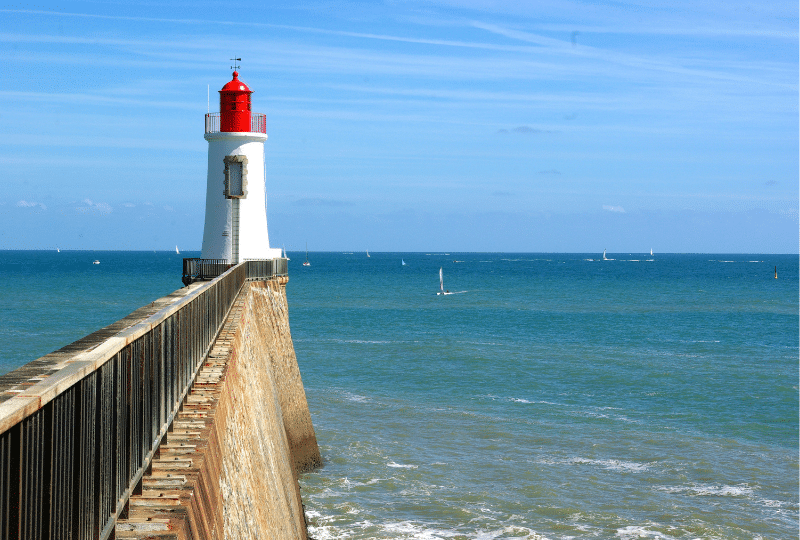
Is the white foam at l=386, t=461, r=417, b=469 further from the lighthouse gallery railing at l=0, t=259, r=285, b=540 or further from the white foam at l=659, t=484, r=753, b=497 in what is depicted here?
the lighthouse gallery railing at l=0, t=259, r=285, b=540

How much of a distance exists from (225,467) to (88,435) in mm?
3519

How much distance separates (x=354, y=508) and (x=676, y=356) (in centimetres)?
2848

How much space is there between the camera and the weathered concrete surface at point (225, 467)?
495cm

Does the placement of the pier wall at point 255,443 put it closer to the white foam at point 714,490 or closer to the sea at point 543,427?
the sea at point 543,427

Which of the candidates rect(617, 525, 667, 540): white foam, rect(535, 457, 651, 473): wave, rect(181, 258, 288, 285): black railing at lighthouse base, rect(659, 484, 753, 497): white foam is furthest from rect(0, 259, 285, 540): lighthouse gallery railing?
rect(181, 258, 288, 285): black railing at lighthouse base

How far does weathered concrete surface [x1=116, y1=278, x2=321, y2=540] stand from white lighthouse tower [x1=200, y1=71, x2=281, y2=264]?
715 cm

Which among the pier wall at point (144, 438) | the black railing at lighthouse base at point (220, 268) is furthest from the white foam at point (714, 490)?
the black railing at lighthouse base at point (220, 268)

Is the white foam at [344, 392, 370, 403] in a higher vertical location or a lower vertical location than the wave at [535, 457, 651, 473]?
higher

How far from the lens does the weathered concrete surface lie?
195 inches

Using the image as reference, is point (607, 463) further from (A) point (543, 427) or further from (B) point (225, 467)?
(B) point (225, 467)

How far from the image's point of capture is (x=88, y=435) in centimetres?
374

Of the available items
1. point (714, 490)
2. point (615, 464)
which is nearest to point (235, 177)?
point (615, 464)

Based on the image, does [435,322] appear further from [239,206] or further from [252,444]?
[252,444]

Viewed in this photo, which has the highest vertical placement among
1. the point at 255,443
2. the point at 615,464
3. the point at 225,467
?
the point at 225,467
